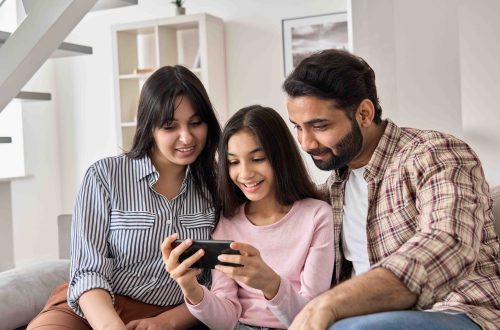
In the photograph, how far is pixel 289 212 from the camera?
1.90m

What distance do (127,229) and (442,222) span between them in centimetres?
82

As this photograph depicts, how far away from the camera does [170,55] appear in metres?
5.26

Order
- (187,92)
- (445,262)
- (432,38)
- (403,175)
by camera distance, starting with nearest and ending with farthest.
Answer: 1. (445,262)
2. (403,175)
3. (187,92)
4. (432,38)

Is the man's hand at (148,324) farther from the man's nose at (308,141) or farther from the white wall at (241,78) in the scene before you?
the white wall at (241,78)

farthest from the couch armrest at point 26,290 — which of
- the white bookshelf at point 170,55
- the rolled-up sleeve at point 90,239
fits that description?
the white bookshelf at point 170,55

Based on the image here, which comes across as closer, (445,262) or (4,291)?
(445,262)

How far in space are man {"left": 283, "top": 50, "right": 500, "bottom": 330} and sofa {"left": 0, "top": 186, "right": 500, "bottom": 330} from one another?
0.99 ft

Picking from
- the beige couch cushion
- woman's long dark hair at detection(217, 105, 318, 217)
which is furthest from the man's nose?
the beige couch cushion

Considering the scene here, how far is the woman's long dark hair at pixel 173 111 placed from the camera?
1.86m

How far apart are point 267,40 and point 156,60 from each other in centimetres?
86

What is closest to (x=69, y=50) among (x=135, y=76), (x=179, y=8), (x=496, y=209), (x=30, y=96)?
(x=30, y=96)

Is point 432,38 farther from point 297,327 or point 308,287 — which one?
point 297,327

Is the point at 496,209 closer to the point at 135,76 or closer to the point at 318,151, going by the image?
the point at 318,151

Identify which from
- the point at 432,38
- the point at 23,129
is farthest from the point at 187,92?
the point at 23,129
